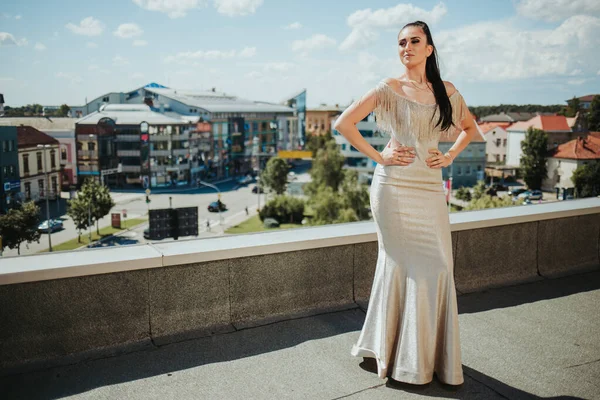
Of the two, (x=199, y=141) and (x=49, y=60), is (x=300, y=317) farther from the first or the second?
(x=199, y=141)

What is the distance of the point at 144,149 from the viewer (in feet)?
168

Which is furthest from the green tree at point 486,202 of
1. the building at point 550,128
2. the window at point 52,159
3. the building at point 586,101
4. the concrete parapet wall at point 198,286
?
the concrete parapet wall at point 198,286

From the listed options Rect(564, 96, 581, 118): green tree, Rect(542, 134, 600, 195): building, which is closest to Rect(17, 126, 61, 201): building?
Rect(542, 134, 600, 195): building

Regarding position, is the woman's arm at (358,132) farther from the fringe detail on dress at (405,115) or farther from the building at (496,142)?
the building at (496,142)

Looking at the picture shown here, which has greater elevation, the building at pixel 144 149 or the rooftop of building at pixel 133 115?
the rooftop of building at pixel 133 115

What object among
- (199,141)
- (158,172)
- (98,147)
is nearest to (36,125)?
(98,147)

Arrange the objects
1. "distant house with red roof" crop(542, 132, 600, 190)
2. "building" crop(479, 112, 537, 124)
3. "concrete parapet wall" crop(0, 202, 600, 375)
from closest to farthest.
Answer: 1. "concrete parapet wall" crop(0, 202, 600, 375)
2. "distant house with red roof" crop(542, 132, 600, 190)
3. "building" crop(479, 112, 537, 124)

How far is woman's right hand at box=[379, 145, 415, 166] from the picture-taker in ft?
8.83

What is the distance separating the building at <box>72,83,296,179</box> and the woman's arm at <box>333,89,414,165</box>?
50.4 meters

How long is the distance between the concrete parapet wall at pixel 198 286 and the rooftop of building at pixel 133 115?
24.1m

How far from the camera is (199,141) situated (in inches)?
2672

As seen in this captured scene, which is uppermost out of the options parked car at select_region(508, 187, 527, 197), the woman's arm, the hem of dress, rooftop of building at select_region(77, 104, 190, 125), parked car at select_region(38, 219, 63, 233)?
rooftop of building at select_region(77, 104, 190, 125)

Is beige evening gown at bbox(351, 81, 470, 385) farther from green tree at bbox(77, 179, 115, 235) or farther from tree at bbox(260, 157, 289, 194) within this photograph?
tree at bbox(260, 157, 289, 194)

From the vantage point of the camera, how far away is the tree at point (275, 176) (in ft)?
210
